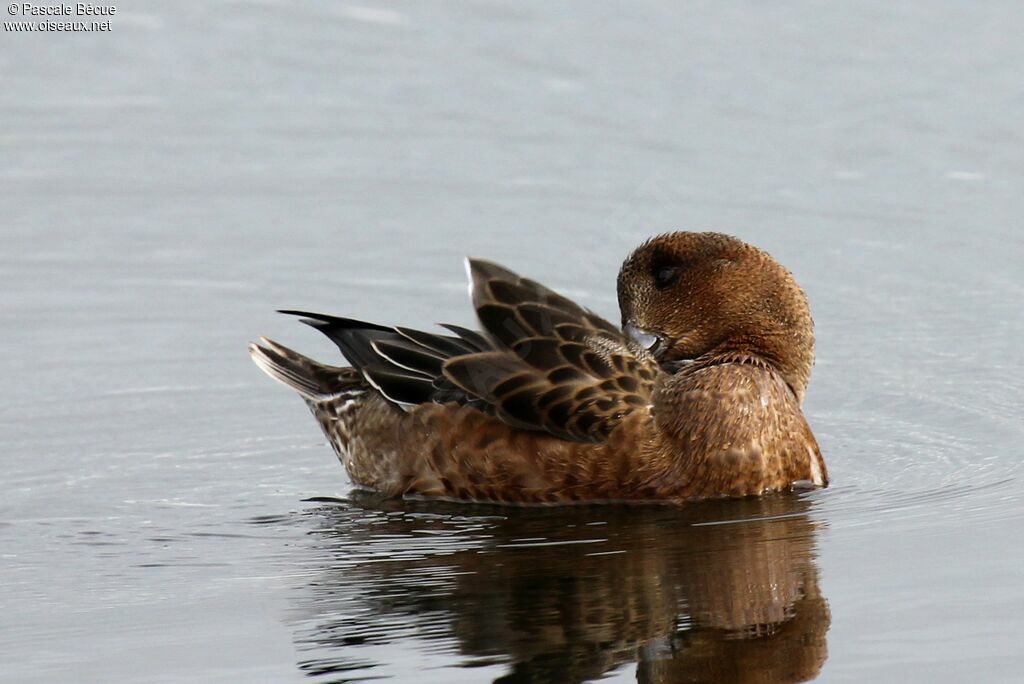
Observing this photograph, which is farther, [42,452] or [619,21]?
[619,21]

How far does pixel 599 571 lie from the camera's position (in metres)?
7.30

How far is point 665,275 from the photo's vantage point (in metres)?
8.72

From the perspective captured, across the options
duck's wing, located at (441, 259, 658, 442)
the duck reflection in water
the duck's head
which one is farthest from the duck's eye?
the duck reflection in water

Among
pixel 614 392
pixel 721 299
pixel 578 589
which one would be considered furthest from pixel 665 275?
pixel 578 589

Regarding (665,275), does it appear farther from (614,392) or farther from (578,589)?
(578,589)

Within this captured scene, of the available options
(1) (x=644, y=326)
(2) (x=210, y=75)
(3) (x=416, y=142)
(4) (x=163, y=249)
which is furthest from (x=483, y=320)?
(2) (x=210, y=75)

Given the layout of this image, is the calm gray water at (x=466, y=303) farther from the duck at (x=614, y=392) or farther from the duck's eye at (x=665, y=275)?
the duck's eye at (x=665, y=275)

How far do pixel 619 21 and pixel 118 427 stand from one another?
5.97 meters

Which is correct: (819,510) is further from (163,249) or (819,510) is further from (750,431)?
(163,249)

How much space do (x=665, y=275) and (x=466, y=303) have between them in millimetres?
2503

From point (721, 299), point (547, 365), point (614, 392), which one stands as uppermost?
point (721, 299)

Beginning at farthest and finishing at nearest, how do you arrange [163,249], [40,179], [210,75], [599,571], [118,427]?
1. [210,75]
2. [40,179]
3. [163,249]
4. [118,427]
5. [599,571]

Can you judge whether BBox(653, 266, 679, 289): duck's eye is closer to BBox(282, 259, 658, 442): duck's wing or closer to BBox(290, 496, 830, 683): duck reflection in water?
BBox(282, 259, 658, 442): duck's wing

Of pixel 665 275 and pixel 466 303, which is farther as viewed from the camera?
pixel 466 303
